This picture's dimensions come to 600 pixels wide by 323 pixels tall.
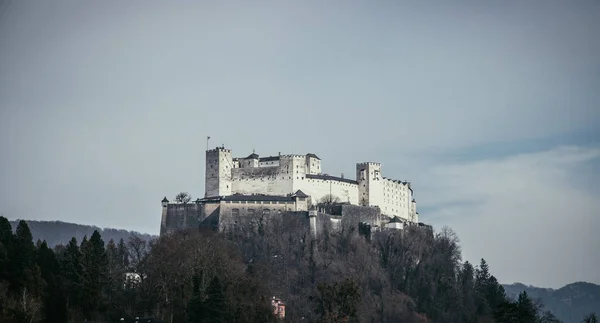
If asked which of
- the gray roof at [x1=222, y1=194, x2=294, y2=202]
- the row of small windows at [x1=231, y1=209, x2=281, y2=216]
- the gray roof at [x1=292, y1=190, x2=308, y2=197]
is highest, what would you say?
the gray roof at [x1=292, y1=190, x2=308, y2=197]

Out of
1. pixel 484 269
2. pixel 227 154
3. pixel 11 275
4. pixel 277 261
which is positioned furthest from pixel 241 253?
pixel 11 275

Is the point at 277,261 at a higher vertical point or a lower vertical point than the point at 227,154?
lower

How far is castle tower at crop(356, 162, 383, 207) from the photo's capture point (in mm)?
110938

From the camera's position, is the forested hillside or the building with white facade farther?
the building with white facade

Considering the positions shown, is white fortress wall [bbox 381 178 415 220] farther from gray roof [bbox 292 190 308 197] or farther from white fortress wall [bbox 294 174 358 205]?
gray roof [bbox 292 190 308 197]

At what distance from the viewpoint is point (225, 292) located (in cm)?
6303

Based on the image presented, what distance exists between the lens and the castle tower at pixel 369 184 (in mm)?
110938

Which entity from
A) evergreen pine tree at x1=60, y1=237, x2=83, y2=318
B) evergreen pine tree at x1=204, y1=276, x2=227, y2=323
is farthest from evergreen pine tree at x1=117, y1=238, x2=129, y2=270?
evergreen pine tree at x1=204, y1=276, x2=227, y2=323

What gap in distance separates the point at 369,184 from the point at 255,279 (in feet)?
141

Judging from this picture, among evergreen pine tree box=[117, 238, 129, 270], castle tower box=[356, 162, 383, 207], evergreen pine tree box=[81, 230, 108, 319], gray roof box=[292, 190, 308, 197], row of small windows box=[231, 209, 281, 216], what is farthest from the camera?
castle tower box=[356, 162, 383, 207]

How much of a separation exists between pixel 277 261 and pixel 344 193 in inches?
728

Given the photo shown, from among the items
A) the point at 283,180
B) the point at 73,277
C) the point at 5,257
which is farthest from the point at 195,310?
the point at 283,180

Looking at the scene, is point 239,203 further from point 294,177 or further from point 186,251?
point 186,251

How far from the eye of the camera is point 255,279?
2766 inches
